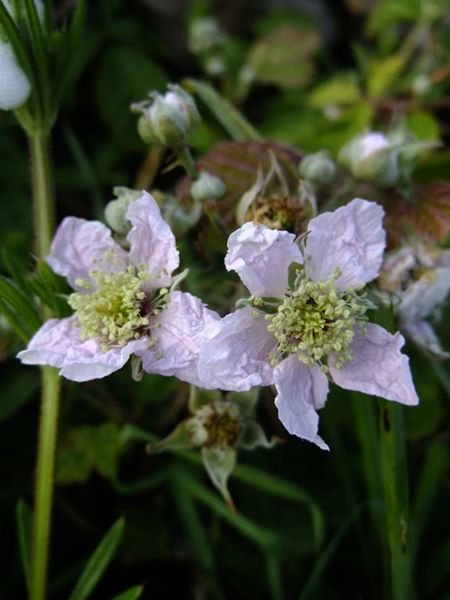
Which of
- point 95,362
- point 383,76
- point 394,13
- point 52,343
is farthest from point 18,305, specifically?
point 394,13

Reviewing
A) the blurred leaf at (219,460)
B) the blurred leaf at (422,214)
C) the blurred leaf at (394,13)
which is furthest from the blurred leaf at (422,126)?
the blurred leaf at (219,460)

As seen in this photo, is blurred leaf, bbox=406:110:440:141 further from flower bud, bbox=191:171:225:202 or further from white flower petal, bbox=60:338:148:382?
white flower petal, bbox=60:338:148:382

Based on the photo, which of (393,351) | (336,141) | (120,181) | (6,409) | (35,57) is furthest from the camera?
(120,181)

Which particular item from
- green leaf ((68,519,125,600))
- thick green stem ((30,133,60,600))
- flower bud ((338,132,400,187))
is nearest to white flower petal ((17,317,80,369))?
thick green stem ((30,133,60,600))

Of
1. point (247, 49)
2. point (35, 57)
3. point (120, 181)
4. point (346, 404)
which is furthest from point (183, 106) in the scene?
point (247, 49)

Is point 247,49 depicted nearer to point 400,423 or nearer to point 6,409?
point 6,409

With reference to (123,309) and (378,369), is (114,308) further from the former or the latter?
(378,369)
